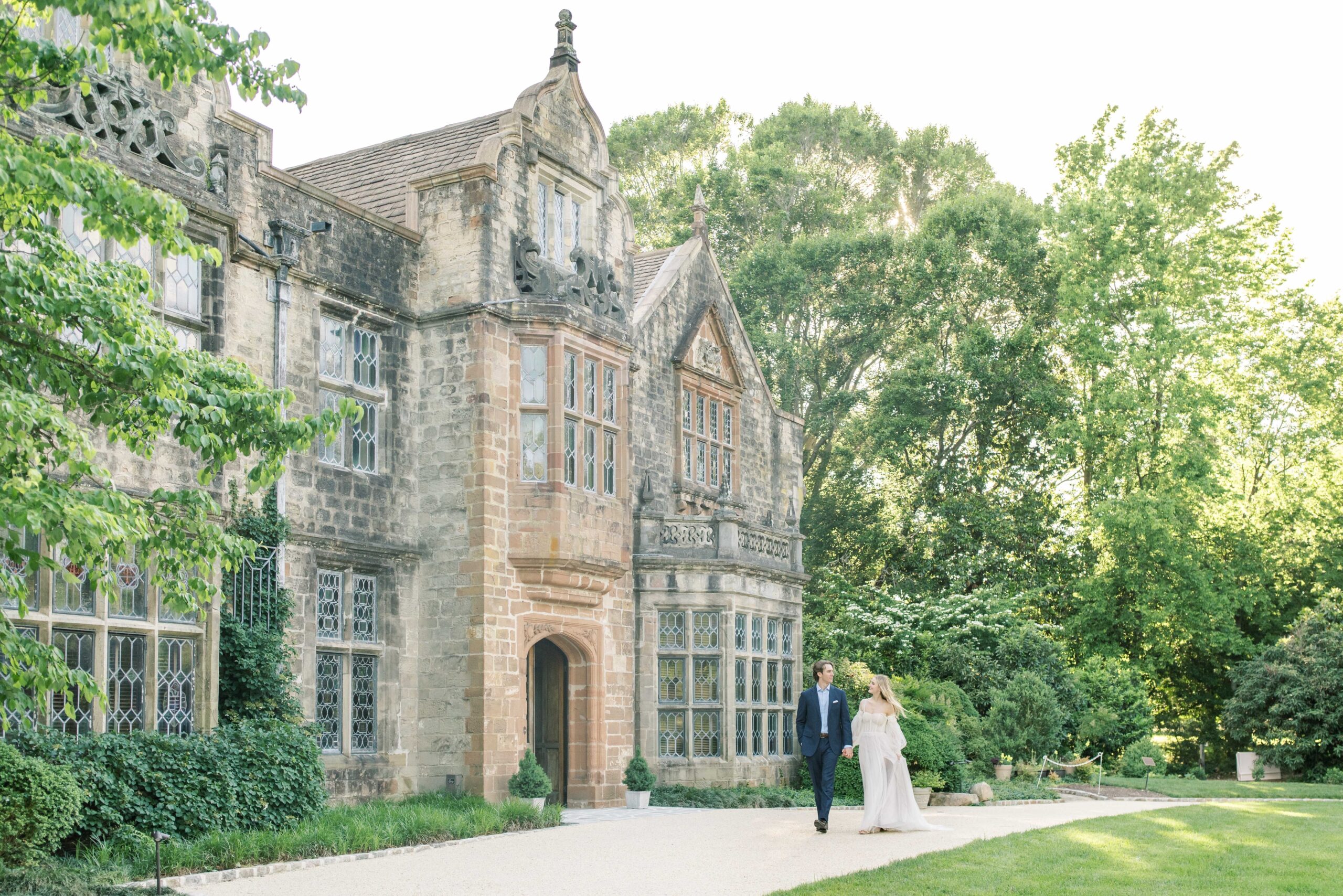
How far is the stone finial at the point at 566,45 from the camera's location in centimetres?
2155

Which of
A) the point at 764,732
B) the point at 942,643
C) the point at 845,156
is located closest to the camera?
the point at 764,732

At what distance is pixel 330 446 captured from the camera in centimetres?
1756

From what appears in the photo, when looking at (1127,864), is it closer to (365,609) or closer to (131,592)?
(131,592)

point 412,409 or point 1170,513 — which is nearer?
point 412,409

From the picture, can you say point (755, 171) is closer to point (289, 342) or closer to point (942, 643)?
point (942, 643)

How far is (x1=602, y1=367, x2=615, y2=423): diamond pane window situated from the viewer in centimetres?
2078

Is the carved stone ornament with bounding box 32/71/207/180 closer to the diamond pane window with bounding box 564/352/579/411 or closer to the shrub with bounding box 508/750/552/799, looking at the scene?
the diamond pane window with bounding box 564/352/579/411

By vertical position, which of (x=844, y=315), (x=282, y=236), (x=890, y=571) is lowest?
(x=890, y=571)

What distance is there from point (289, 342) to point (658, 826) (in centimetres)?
744

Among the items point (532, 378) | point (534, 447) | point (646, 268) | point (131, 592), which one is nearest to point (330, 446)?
point (534, 447)

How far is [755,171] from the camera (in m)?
41.8

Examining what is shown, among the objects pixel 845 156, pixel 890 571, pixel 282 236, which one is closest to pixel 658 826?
pixel 282 236

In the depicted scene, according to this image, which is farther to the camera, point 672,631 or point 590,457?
point 672,631

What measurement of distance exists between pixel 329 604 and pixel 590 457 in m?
4.60
